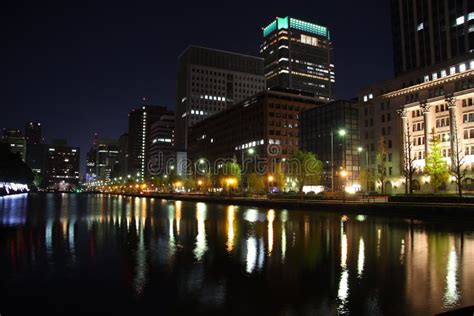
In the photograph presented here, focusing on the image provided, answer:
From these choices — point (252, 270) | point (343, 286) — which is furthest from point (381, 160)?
point (343, 286)

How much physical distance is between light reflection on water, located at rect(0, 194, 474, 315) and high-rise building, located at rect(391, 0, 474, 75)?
95066 millimetres

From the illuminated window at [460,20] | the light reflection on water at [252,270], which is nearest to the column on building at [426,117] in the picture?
the illuminated window at [460,20]

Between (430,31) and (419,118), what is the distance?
44.9 meters

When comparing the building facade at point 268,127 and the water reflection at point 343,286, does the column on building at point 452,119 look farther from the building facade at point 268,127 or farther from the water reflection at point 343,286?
the water reflection at point 343,286

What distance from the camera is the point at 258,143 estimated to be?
464 feet

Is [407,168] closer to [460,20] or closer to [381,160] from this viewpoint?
[381,160]

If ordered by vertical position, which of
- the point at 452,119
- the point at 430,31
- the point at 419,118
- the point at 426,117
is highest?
the point at 430,31

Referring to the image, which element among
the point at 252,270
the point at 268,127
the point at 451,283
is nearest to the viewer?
the point at 451,283

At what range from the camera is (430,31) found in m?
116

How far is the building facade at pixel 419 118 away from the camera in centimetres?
7669

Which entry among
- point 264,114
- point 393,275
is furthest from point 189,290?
point 264,114

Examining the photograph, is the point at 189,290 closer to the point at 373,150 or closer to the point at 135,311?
the point at 135,311

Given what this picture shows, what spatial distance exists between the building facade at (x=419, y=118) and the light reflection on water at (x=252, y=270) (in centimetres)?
5607

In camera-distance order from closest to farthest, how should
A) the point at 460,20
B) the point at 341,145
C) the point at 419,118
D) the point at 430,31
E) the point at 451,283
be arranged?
1. the point at 451,283
2. the point at 419,118
3. the point at 460,20
4. the point at 341,145
5. the point at 430,31
